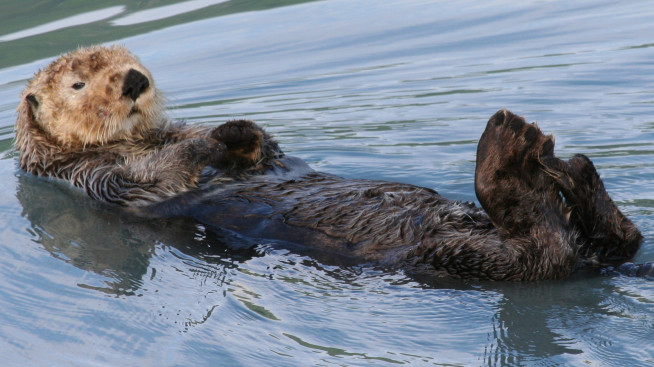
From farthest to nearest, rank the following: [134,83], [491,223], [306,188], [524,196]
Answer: [134,83], [306,188], [491,223], [524,196]

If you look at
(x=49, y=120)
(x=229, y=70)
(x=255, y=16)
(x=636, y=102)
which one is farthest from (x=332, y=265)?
(x=255, y=16)

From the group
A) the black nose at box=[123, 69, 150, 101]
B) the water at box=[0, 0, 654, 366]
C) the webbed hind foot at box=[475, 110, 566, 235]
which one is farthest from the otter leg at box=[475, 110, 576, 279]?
the black nose at box=[123, 69, 150, 101]

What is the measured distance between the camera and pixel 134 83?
4199mm

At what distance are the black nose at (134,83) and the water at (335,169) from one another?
2.29 ft

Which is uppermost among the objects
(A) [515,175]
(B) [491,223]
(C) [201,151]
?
(A) [515,175]

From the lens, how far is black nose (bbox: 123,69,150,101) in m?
4.18

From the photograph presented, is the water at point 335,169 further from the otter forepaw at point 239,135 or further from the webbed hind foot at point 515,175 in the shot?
the otter forepaw at point 239,135

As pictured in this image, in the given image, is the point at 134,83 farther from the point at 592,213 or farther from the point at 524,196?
the point at 592,213

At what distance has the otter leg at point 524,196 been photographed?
313cm

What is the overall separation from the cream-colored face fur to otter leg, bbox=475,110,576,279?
6.89 ft

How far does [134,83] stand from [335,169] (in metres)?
1.46

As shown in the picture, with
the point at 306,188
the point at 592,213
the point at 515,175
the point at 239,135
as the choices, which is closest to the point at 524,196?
the point at 515,175

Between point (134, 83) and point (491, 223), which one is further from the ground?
point (134, 83)

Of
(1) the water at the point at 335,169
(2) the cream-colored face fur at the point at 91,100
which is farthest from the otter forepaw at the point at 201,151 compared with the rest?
(2) the cream-colored face fur at the point at 91,100
